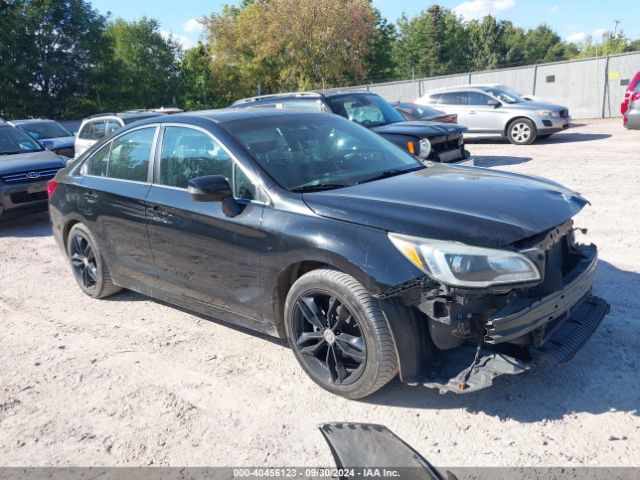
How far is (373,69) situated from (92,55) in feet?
73.3

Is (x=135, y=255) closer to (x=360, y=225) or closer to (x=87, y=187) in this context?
(x=87, y=187)

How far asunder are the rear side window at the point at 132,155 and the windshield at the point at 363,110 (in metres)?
5.53

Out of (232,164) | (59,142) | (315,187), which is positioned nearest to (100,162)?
(232,164)

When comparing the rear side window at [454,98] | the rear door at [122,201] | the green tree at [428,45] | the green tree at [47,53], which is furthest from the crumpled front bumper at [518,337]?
the green tree at [428,45]

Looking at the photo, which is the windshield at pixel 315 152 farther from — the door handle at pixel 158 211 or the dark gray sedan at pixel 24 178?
the dark gray sedan at pixel 24 178

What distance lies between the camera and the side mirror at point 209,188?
3662 mm

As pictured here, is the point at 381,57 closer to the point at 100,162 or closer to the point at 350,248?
the point at 100,162

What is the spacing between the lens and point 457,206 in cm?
328

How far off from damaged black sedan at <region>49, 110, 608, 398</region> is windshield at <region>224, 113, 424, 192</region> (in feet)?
0.05

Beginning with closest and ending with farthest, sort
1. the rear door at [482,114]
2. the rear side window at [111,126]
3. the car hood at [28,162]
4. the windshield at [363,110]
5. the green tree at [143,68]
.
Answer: the car hood at [28,162], the windshield at [363,110], the rear side window at [111,126], the rear door at [482,114], the green tree at [143,68]

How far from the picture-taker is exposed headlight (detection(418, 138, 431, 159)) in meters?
8.86

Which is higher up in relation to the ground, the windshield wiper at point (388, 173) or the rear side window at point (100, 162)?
the rear side window at point (100, 162)

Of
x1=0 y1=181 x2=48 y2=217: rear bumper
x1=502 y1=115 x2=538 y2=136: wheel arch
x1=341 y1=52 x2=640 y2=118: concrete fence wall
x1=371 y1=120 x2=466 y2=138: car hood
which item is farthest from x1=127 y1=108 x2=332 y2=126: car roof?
x1=341 y1=52 x2=640 y2=118: concrete fence wall

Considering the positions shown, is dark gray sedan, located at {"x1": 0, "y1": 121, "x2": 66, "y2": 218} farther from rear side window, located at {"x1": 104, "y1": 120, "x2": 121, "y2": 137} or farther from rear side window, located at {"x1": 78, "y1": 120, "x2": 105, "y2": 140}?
rear side window, located at {"x1": 78, "y1": 120, "x2": 105, "y2": 140}
